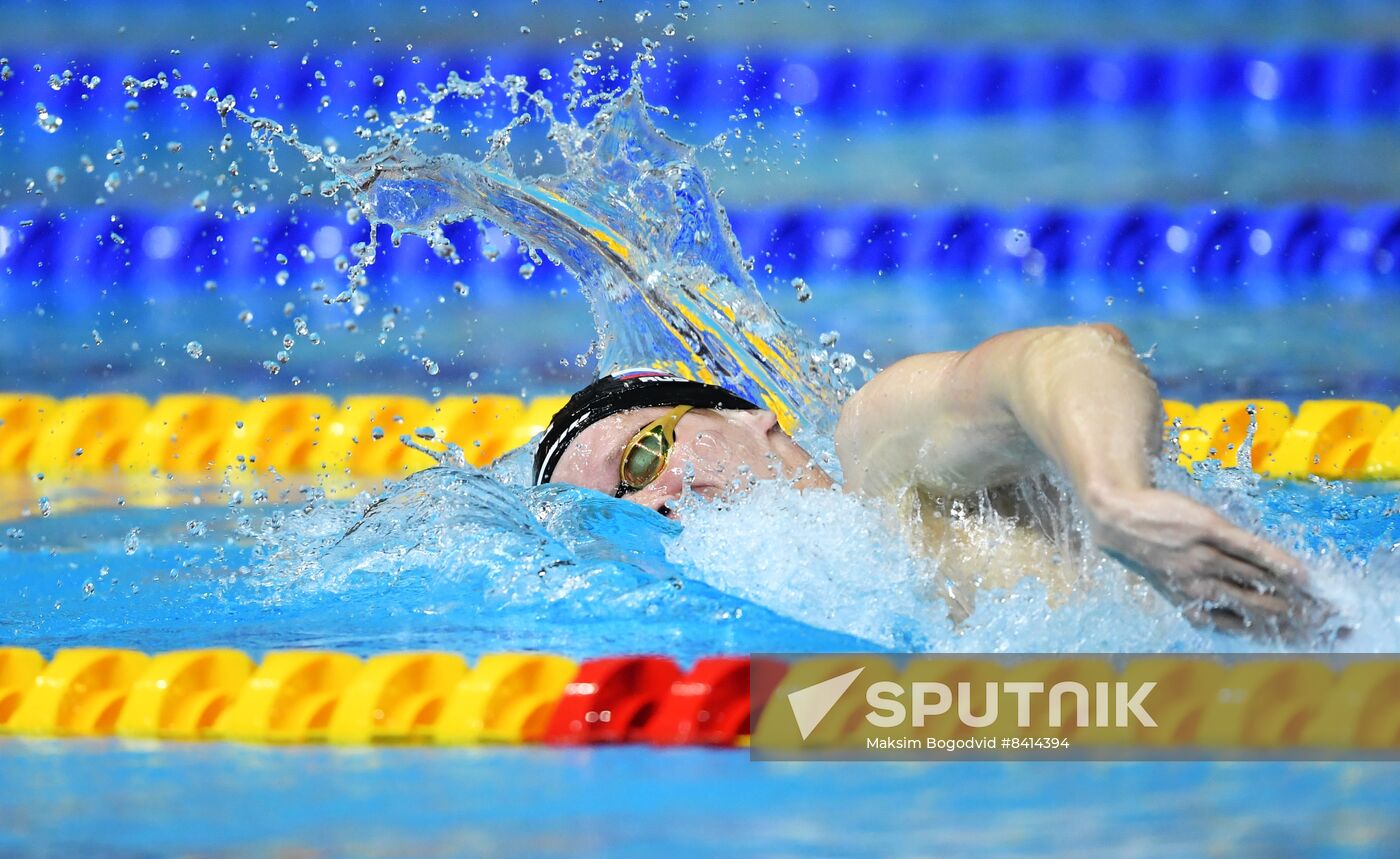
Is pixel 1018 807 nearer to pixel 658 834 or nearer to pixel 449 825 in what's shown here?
pixel 658 834

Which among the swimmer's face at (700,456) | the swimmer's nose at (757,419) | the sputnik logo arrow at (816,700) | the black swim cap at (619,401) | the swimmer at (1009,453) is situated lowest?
the sputnik logo arrow at (816,700)

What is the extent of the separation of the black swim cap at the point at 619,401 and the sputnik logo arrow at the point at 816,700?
80 cm

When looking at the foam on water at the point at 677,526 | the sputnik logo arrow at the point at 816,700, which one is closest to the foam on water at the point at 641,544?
the foam on water at the point at 677,526

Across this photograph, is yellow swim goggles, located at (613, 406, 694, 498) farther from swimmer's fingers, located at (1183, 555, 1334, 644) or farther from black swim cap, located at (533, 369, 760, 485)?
swimmer's fingers, located at (1183, 555, 1334, 644)

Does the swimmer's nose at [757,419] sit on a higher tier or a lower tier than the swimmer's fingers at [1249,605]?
higher

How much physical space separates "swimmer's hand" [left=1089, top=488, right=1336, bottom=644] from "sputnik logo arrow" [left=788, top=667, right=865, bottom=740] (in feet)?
1.38

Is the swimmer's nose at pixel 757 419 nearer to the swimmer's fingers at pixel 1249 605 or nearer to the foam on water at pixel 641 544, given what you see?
the foam on water at pixel 641 544

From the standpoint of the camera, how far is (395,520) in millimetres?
2527

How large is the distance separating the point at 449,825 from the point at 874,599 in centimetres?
69

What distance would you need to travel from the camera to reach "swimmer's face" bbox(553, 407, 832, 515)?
2320 mm

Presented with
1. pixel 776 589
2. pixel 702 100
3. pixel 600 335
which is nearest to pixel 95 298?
pixel 702 100

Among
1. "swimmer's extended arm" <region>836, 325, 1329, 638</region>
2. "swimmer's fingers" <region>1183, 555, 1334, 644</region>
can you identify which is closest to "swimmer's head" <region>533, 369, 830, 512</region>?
"swimmer's extended arm" <region>836, 325, 1329, 638</region>

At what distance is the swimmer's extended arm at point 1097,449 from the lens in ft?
4.31

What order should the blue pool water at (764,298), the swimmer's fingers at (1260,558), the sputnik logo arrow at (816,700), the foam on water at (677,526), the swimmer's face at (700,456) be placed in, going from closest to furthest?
the swimmer's fingers at (1260,558) < the blue pool water at (764,298) < the sputnik logo arrow at (816,700) < the foam on water at (677,526) < the swimmer's face at (700,456)
